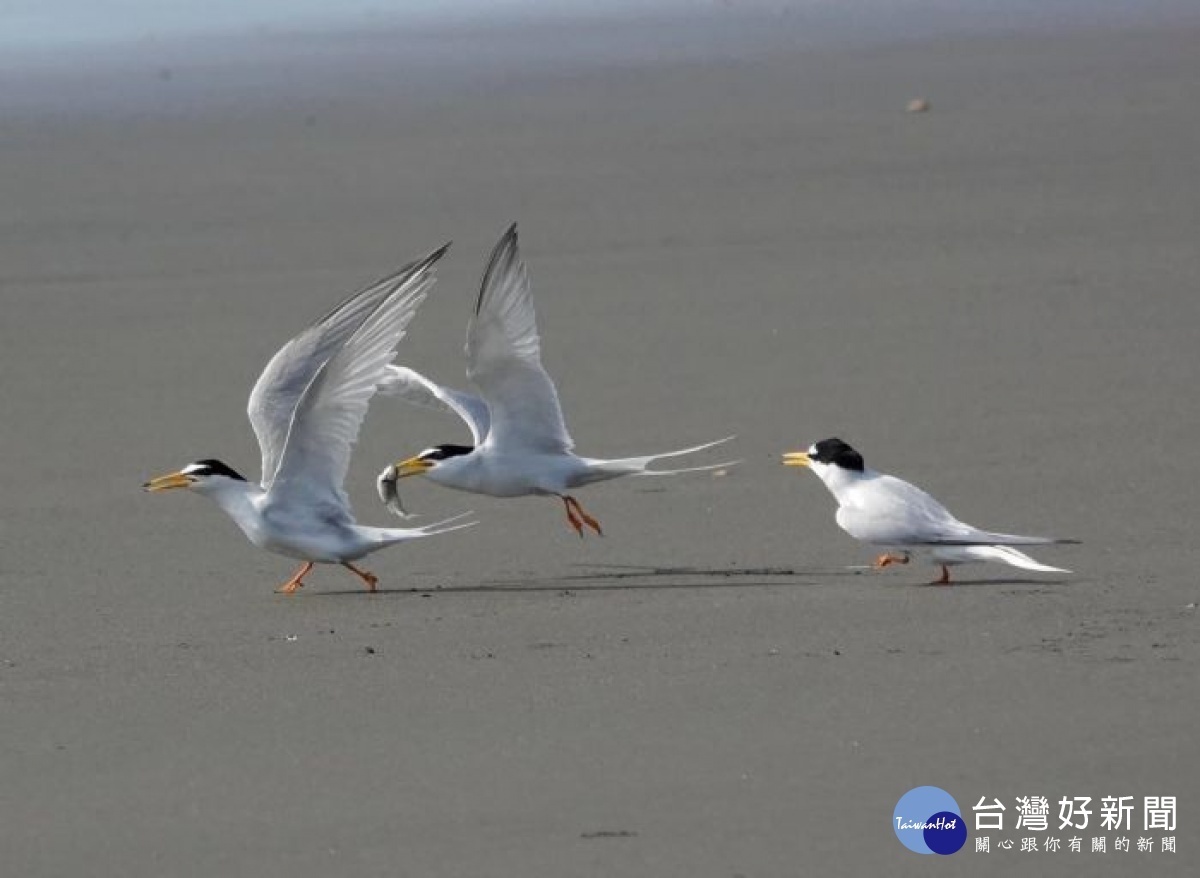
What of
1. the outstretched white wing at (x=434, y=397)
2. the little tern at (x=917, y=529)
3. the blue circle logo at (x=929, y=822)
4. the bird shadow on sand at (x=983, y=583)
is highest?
the outstretched white wing at (x=434, y=397)

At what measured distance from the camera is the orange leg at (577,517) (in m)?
8.89

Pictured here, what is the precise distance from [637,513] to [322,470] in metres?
1.39

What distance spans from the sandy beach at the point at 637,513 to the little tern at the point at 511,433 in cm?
21

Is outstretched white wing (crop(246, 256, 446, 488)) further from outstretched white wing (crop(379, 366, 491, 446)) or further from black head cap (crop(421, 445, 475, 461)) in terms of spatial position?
outstretched white wing (crop(379, 366, 491, 446))

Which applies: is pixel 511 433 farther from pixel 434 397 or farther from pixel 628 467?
pixel 434 397

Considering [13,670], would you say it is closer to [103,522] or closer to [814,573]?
[103,522]

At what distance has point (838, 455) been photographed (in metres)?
8.10

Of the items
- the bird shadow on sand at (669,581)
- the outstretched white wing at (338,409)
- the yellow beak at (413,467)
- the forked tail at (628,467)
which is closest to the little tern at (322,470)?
the outstretched white wing at (338,409)

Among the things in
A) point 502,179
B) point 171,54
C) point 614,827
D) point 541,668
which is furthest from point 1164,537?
point 171,54

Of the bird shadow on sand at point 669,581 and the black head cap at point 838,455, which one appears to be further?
the black head cap at point 838,455

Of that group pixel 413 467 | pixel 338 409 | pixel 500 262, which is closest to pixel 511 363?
pixel 500 262

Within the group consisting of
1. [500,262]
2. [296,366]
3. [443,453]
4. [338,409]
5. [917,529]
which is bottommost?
[917,529]

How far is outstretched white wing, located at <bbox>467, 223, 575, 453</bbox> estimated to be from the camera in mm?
9000

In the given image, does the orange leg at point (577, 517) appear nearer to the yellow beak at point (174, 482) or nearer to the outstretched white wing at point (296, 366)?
the outstretched white wing at point (296, 366)
